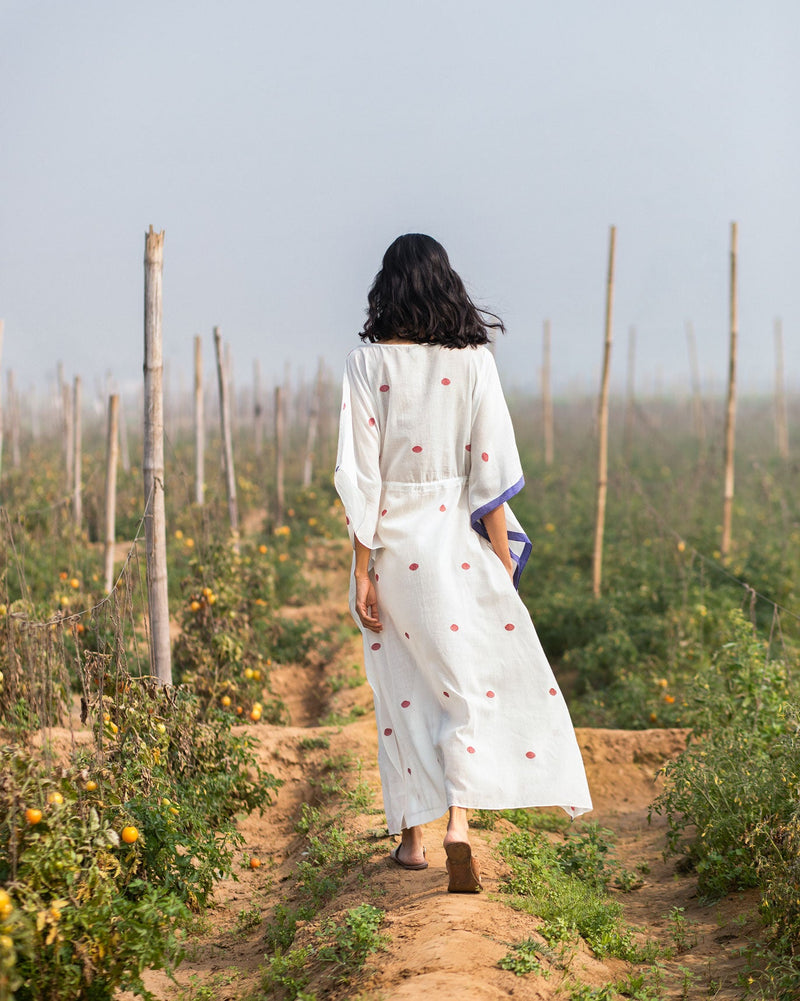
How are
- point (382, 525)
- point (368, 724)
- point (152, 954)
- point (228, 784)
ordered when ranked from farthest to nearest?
point (368, 724), point (228, 784), point (382, 525), point (152, 954)

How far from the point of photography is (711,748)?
3354mm

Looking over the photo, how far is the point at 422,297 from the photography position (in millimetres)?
2441

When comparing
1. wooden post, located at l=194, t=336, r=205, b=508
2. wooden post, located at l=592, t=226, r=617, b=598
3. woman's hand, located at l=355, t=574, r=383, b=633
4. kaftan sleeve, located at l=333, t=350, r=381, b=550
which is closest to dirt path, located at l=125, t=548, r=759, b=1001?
woman's hand, located at l=355, t=574, r=383, b=633

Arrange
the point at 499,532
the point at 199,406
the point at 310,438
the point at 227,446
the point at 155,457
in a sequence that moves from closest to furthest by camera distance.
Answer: the point at 499,532, the point at 155,457, the point at 227,446, the point at 199,406, the point at 310,438

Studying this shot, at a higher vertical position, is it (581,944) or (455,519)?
(455,519)

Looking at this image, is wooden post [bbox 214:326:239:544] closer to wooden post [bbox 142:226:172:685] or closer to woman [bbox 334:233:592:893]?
wooden post [bbox 142:226:172:685]

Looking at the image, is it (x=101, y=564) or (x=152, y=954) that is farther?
(x=101, y=564)

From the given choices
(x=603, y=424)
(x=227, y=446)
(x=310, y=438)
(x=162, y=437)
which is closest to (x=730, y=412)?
(x=603, y=424)

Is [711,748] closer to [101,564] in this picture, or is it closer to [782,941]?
[782,941]

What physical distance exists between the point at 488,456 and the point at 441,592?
1.33 ft

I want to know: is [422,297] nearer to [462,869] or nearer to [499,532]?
[499,532]

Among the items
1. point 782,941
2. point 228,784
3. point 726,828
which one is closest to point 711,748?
point 726,828

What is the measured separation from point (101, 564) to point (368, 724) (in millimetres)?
3062

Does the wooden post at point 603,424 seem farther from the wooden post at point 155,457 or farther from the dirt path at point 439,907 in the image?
the wooden post at point 155,457
